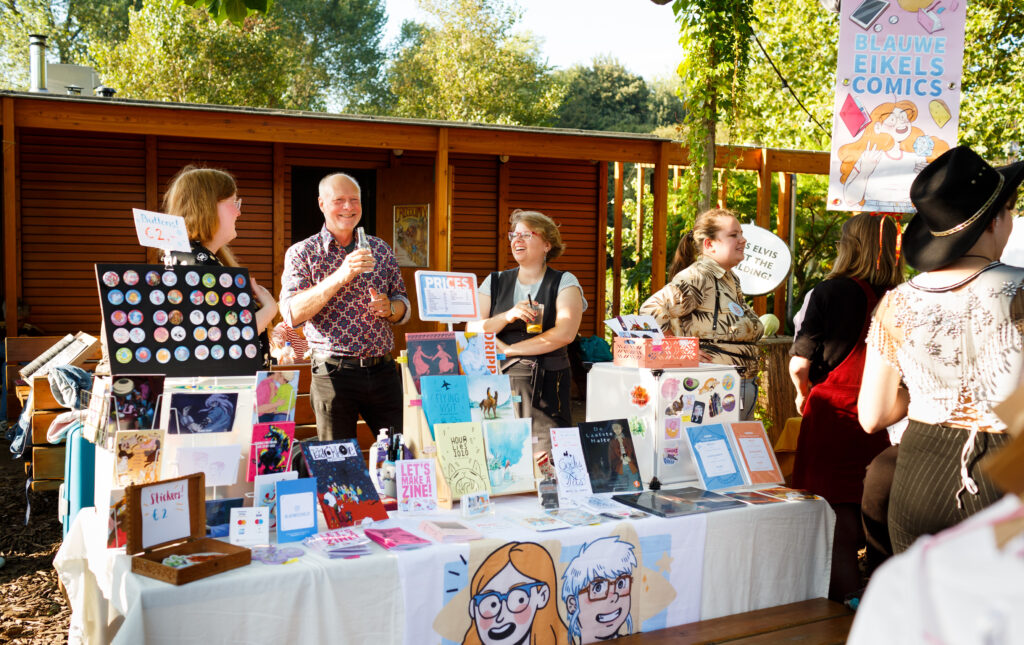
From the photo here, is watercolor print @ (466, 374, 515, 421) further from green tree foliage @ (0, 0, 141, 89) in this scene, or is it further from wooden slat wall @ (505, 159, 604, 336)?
green tree foliage @ (0, 0, 141, 89)

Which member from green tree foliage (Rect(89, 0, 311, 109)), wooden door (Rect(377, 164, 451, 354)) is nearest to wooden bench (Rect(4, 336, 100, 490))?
wooden door (Rect(377, 164, 451, 354))

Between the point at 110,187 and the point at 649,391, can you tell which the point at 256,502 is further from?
the point at 110,187

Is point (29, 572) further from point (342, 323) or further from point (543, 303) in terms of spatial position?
point (543, 303)

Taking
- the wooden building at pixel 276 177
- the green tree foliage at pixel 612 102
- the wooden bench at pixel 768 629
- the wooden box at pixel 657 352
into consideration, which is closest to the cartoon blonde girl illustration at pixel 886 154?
the wooden box at pixel 657 352

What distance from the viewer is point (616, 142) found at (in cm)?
831

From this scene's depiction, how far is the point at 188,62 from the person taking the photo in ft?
83.0

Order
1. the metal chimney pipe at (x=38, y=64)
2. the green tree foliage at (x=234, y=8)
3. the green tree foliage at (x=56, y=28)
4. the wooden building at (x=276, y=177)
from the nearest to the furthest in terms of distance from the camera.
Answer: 1. the green tree foliage at (x=234, y=8)
2. the wooden building at (x=276, y=177)
3. the metal chimney pipe at (x=38, y=64)
4. the green tree foliage at (x=56, y=28)

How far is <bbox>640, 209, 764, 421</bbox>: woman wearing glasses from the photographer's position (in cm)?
380

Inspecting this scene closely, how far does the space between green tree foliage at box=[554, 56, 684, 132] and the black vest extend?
3515cm

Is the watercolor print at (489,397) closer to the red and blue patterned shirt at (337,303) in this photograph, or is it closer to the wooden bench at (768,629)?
the red and blue patterned shirt at (337,303)

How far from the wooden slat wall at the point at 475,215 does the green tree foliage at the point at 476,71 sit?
21653 millimetres

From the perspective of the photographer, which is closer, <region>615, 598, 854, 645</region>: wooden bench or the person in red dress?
<region>615, 598, 854, 645</region>: wooden bench

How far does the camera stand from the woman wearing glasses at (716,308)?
3801mm

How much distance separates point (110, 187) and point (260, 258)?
66.5 inches
